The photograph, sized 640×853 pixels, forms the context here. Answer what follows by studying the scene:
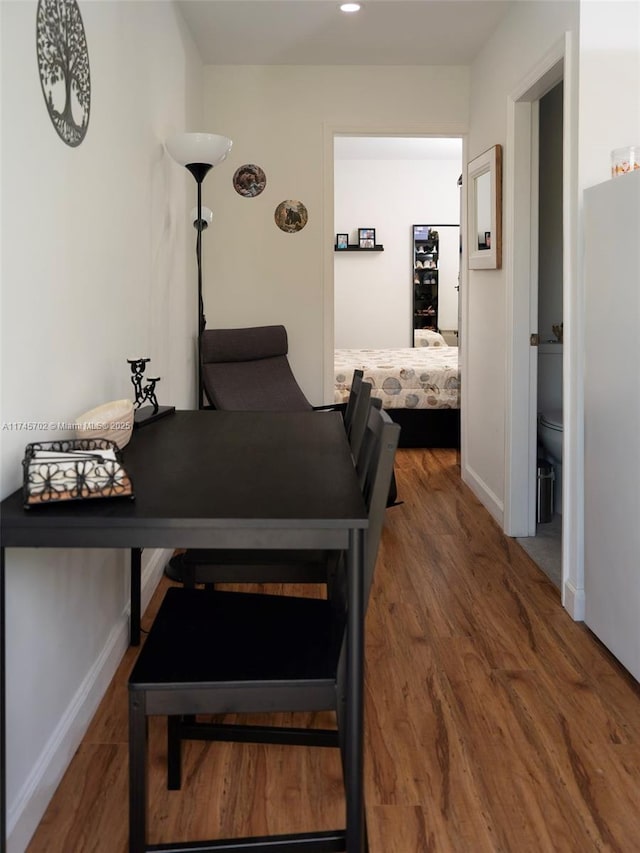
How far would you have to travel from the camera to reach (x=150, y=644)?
1563 millimetres

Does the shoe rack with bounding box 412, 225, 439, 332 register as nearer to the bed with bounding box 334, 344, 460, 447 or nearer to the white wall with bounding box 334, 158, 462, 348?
the white wall with bounding box 334, 158, 462, 348

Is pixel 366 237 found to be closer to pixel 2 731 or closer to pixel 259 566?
pixel 259 566

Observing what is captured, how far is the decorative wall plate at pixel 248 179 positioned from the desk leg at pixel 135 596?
9.60 feet

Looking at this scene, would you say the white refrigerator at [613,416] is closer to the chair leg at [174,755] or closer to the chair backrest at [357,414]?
the chair backrest at [357,414]

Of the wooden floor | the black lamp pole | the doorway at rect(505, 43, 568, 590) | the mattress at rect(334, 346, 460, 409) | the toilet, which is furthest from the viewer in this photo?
the mattress at rect(334, 346, 460, 409)

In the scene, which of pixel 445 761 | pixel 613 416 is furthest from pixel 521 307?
pixel 445 761

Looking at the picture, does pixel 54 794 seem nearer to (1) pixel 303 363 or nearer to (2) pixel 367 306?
(1) pixel 303 363

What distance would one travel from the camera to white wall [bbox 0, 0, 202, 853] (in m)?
1.67

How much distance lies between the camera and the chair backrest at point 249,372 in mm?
4391

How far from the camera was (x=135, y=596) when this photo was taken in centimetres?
262

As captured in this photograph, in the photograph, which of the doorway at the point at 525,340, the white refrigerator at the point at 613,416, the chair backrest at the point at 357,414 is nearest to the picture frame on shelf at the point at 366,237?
the doorway at the point at 525,340

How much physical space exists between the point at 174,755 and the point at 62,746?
0.31m

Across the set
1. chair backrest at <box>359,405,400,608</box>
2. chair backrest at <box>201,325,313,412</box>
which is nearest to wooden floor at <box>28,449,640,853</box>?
chair backrest at <box>359,405,400,608</box>

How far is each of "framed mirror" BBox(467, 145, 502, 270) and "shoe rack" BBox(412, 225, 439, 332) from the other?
4.70 metres
